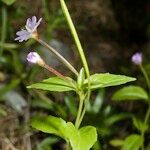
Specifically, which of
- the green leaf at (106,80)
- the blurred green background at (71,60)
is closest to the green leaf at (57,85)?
the green leaf at (106,80)

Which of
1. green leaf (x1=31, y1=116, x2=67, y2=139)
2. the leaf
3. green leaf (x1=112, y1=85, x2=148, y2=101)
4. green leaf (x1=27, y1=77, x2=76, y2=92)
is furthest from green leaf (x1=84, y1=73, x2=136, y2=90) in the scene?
the leaf

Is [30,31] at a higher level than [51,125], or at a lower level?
higher

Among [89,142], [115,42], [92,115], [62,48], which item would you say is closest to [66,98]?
[92,115]

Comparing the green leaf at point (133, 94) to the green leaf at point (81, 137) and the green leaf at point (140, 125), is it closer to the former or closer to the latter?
the green leaf at point (140, 125)

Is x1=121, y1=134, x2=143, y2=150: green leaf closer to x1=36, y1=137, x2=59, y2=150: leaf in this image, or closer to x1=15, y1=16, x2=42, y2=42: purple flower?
x1=36, y1=137, x2=59, y2=150: leaf

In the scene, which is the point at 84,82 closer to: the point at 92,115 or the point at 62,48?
the point at 92,115

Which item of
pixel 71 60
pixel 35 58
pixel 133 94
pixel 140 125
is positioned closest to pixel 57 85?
pixel 35 58

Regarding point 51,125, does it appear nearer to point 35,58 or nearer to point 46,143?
point 35,58
